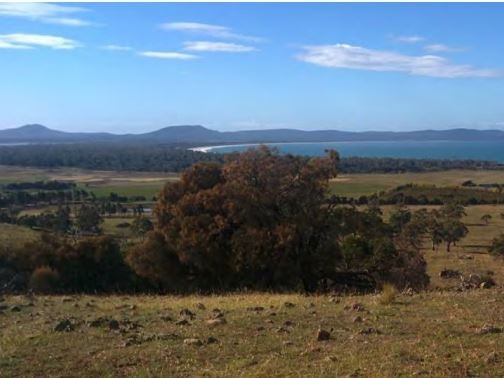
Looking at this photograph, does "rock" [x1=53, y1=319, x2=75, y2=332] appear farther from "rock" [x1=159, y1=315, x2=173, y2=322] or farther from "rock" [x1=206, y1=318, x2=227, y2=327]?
"rock" [x1=206, y1=318, x2=227, y2=327]

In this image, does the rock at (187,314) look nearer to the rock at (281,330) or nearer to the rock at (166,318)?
the rock at (166,318)

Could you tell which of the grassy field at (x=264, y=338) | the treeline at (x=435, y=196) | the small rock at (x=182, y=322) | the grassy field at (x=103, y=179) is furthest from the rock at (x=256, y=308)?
the grassy field at (x=103, y=179)

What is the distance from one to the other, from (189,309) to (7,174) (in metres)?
180

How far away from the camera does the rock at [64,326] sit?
10.6 m

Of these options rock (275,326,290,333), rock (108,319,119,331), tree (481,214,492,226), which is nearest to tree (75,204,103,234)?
tree (481,214,492,226)

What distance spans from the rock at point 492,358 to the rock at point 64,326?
20.7ft

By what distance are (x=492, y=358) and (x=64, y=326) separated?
651 cm

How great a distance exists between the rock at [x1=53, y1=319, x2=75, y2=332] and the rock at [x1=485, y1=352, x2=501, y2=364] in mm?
6301

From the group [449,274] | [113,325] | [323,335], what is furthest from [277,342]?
[449,274]

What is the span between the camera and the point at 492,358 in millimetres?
7652

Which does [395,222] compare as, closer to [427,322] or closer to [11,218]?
[11,218]

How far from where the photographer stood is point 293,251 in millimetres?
23891

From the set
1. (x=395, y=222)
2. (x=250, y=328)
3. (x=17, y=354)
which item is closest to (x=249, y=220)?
(x=250, y=328)

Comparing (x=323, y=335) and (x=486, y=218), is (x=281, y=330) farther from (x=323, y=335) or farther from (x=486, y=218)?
(x=486, y=218)
